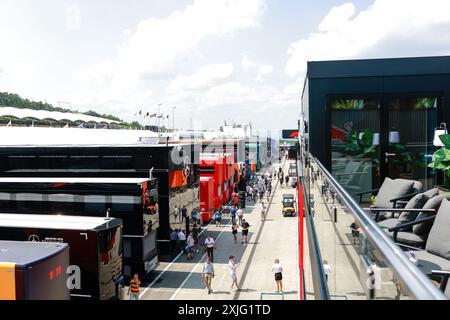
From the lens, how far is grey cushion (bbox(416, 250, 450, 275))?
3768 millimetres

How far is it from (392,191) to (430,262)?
2.83m

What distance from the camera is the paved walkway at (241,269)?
15859 mm

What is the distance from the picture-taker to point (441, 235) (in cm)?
425

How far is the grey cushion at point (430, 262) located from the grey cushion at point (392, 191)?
7.21ft

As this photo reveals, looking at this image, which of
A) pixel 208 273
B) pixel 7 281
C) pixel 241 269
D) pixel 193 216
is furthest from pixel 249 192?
pixel 7 281

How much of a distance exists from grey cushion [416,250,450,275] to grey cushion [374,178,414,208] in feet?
7.21

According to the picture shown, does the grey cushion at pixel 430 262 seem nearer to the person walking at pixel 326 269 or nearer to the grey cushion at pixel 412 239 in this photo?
the grey cushion at pixel 412 239

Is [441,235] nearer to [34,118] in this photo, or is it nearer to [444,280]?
[444,280]

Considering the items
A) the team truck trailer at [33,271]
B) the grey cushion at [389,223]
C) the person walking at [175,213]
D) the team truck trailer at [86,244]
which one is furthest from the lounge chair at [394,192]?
the person walking at [175,213]

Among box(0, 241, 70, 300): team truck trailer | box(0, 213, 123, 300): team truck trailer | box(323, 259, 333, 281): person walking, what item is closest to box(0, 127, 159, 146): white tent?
box(0, 213, 123, 300): team truck trailer

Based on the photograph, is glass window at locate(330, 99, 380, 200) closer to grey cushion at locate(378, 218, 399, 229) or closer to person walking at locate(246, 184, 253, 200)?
grey cushion at locate(378, 218, 399, 229)

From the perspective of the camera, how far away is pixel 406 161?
9.38 metres

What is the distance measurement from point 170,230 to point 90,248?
300 inches
